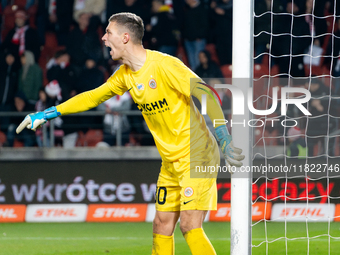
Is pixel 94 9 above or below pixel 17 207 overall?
above

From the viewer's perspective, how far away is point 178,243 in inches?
233

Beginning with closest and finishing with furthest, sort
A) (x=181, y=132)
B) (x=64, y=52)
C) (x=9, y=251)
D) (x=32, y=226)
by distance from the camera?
(x=181, y=132) → (x=9, y=251) → (x=32, y=226) → (x=64, y=52)

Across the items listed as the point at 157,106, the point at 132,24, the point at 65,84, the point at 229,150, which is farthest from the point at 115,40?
the point at 65,84

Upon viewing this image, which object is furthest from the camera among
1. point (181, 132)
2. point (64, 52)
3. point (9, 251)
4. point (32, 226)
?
point (64, 52)

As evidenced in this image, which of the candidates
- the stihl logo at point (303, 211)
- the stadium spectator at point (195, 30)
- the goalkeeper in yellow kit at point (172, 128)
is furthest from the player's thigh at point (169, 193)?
the stadium spectator at point (195, 30)

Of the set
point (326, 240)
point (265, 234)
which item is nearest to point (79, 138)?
point (265, 234)

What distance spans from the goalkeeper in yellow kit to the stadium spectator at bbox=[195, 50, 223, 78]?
178 inches

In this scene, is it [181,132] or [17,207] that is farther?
[17,207]

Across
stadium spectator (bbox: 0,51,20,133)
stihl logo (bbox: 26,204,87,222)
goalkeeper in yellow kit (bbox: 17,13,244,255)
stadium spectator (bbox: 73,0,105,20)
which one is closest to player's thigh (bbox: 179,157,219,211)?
goalkeeper in yellow kit (bbox: 17,13,244,255)

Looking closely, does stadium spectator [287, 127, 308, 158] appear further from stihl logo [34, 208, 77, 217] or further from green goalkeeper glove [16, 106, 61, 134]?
green goalkeeper glove [16, 106, 61, 134]

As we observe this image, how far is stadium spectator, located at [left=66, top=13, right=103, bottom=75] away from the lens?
8.67 metres

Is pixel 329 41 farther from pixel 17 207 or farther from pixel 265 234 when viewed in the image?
pixel 17 207

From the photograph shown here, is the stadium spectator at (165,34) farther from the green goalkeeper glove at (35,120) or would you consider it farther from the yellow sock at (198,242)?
the yellow sock at (198,242)

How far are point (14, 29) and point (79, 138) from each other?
2.43 m
